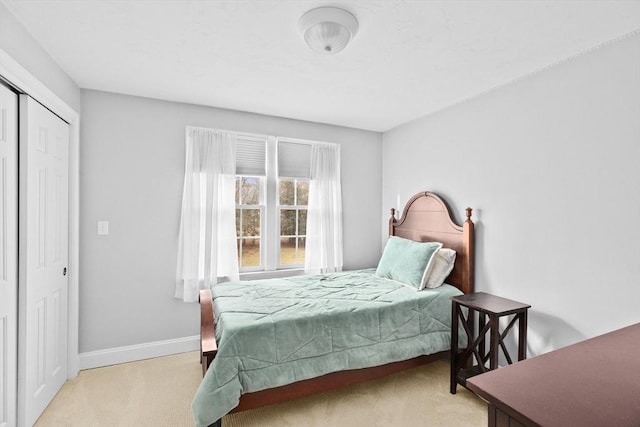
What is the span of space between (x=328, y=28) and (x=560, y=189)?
1.97m

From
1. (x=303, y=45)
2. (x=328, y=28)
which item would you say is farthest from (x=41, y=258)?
(x=328, y=28)

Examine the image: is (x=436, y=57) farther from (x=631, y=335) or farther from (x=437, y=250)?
(x=631, y=335)

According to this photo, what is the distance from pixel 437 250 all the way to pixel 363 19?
208 cm

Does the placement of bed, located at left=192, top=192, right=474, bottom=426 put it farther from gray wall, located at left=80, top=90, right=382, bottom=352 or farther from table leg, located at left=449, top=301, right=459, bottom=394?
gray wall, located at left=80, top=90, right=382, bottom=352

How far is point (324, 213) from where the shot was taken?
12.7 feet

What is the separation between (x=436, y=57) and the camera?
2242 millimetres

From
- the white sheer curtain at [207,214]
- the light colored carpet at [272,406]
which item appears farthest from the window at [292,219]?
the light colored carpet at [272,406]

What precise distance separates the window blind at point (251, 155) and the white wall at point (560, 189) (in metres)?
2.05

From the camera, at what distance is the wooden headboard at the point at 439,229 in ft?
→ 9.66

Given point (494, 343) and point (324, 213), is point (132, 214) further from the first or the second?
point (494, 343)

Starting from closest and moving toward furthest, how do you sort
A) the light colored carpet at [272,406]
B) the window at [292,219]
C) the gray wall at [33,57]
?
the gray wall at [33,57] < the light colored carpet at [272,406] < the window at [292,219]

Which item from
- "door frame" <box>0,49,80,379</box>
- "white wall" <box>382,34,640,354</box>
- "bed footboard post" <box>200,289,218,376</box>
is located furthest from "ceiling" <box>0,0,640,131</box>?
"bed footboard post" <box>200,289,218,376</box>

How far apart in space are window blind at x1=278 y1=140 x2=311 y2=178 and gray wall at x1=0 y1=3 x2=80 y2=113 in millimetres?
1957

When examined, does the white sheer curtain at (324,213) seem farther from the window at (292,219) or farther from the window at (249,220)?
the window at (249,220)
